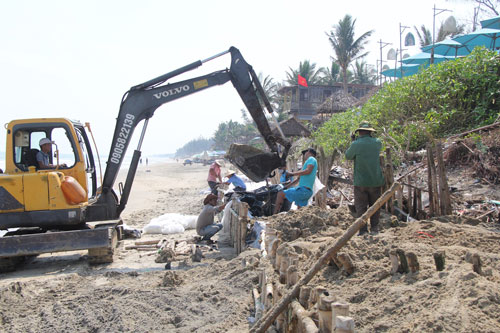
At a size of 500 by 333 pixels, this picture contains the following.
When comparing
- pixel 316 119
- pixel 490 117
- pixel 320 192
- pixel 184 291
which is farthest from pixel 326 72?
pixel 184 291

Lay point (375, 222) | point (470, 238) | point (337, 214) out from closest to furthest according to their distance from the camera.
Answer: point (470, 238) < point (375, 222) < point (337, 214)

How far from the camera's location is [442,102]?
10.8 m

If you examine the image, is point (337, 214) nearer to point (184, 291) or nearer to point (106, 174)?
point (184, 291)

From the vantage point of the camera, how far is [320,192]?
748 cm

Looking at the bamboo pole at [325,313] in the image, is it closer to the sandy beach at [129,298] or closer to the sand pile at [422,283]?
the sand pile at [422,283]

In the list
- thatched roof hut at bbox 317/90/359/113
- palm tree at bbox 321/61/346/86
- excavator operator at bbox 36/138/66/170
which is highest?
palm tree at bbox 321/61/346/86

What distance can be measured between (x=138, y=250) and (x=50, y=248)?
1.81 meters

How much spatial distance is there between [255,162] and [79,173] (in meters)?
3.40

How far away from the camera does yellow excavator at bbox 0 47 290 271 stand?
6.59 meters

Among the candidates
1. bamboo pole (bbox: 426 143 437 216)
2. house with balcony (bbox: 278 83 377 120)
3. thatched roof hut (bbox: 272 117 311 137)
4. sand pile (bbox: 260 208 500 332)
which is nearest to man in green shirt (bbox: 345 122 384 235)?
bamboo pole (bbox: 426 143 437 216)

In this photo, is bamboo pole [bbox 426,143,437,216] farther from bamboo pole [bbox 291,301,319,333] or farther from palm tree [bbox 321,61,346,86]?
palm tree [bbox 321,61,346,86]

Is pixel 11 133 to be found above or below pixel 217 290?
above

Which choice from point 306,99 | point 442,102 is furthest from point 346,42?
point 442,102

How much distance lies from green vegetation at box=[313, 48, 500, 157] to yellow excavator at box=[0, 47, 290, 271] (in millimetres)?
3622
